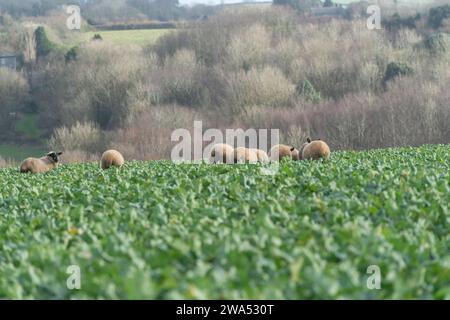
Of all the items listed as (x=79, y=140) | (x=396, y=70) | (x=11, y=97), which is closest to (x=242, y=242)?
(x=79, y=140)

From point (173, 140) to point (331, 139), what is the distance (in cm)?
1278

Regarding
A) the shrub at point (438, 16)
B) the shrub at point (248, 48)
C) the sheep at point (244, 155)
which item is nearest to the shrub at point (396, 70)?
the shrub at point (248, 48)

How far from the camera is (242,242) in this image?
7484mm

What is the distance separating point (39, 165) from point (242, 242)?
807 inches

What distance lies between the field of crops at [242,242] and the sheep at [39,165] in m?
14.2

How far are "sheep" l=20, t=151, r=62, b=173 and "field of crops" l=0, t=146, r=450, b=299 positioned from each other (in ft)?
46.6

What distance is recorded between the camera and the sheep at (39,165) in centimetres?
2675

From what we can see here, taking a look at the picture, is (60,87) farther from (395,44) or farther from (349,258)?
(349,258)

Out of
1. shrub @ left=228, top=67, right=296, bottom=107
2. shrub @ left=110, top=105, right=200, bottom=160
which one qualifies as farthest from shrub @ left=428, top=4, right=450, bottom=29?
Result: shrub @ left=110, top=105, right=200, bottom=160

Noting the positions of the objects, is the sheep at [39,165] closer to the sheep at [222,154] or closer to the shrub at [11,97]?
the sheep at [222,154]

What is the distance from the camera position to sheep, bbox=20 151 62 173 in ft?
87.8
